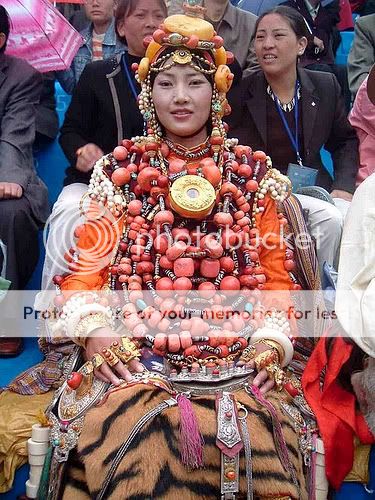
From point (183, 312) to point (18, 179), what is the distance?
1.43 metres

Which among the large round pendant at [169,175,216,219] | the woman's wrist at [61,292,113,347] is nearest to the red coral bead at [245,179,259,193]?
the large round pendant at [169,175,216,219]

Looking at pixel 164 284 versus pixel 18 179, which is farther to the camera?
pixel 18 179

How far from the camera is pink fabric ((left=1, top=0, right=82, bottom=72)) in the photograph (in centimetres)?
483

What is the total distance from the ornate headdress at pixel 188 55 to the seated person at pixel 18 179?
1.00 m

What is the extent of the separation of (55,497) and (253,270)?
1.08 metres

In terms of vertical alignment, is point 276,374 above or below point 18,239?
above

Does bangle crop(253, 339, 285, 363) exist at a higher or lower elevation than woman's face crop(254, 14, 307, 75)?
lower

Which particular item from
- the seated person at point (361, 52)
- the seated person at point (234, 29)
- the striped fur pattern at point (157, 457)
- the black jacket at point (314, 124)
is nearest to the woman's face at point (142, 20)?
the black jacket at point (314, 124)

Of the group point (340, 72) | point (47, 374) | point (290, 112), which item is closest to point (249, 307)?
point (47, 374)

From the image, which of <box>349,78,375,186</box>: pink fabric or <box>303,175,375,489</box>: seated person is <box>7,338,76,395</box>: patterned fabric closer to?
<box>303,175,375,489</box>: seated person

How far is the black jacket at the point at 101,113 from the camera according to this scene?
13.9 feet

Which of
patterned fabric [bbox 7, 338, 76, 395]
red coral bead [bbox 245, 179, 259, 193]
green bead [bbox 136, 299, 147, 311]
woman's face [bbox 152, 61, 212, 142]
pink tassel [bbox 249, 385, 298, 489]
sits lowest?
patterned fabric [bbox 7, 338, 76, 395]

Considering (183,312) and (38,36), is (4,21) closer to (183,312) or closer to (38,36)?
(38,36)

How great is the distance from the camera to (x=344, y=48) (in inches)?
275
